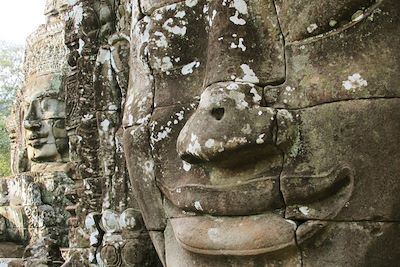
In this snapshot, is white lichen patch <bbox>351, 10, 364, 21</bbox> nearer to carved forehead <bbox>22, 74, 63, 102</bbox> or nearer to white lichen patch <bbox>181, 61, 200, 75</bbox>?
white lichen patch <bbox>181, 61, 200, 75</bbox>

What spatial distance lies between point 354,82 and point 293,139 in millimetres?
289

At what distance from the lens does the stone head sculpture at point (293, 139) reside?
94.8 inches

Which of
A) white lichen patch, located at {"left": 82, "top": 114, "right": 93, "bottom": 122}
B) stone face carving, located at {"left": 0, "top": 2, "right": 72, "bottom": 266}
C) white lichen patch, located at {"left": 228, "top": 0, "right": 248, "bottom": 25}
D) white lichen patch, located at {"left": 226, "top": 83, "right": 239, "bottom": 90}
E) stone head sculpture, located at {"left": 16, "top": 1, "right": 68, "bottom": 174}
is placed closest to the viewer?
white lichen patch, located at {"left": 226, "top": 83, "right": 239, "bottom": 90}

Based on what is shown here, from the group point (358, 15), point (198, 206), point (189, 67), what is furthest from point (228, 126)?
point (358, 15)

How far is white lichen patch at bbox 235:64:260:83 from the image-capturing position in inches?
102

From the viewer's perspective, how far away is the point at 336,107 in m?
2.43

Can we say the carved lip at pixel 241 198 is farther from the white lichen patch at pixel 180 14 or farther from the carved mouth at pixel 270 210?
the white lichen patch at pixel 180 14

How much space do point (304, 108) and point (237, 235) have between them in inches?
20.1

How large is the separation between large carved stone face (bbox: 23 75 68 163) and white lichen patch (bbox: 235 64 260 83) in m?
7.77

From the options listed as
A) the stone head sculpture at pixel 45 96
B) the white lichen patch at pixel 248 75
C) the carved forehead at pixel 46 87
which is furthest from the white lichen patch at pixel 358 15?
the carved forehead at pixel 46 87

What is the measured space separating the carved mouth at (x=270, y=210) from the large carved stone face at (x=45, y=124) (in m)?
7.84

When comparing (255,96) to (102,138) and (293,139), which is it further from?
(102,138)

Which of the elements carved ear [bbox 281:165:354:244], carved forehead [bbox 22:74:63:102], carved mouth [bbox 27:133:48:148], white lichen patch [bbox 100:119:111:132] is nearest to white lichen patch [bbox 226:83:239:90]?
carved ear [bbox 281:165:354:244]

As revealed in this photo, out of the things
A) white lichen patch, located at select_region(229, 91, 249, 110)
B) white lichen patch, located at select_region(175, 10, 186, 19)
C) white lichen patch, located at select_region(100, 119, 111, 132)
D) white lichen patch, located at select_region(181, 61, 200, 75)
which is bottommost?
white lichen patch, located at select_region(229, 91, 249, 110)
